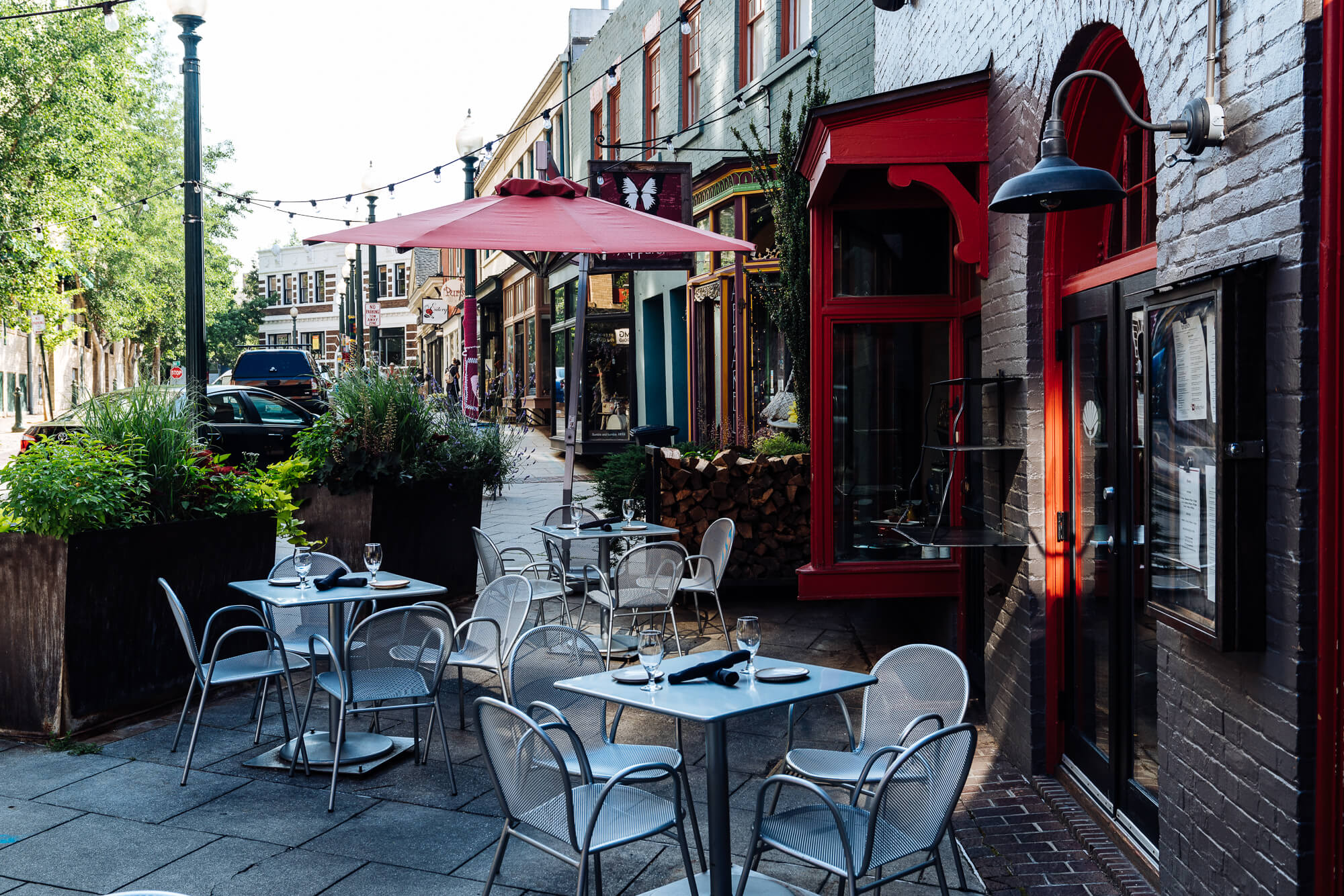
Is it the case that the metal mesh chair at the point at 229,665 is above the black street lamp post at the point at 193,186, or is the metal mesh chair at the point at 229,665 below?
below

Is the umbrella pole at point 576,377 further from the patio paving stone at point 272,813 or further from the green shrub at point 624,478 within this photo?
the patio paving stone at point 272,813

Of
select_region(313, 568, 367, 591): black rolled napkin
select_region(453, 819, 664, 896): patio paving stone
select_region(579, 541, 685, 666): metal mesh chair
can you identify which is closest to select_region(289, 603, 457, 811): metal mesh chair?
select_region(313, 568, 367, 591): black rolled napkin

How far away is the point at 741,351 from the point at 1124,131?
8.31 meters

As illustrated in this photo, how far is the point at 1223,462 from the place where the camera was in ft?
9.60

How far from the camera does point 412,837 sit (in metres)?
4.26

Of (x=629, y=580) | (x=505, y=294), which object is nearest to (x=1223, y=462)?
(x=629, y=580)

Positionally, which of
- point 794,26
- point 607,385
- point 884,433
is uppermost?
point 794,26

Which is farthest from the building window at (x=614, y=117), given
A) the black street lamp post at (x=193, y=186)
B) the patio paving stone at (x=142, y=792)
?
the patio paving stone at (x=142, y=792)

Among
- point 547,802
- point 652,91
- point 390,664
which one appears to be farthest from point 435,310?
point 547,802

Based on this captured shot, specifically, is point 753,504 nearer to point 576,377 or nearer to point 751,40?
point 576,377

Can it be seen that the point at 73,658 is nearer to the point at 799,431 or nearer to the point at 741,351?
the point at 799,431

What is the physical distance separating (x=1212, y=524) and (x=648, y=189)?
8.91 meters

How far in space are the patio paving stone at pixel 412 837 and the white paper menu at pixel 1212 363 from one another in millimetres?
2926

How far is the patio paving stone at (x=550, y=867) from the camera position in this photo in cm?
385
